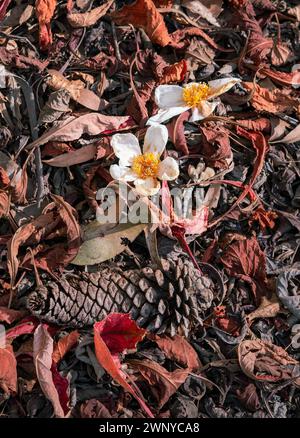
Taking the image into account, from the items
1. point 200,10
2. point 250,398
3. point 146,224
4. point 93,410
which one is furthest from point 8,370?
point 200,10

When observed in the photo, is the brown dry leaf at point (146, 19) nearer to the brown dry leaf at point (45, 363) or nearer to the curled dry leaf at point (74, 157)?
the curled dry leaf at point (74, 157)

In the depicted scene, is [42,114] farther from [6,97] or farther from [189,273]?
[189,273]

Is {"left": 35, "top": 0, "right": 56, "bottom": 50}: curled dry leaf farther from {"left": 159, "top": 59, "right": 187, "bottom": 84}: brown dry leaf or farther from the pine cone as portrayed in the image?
the pine cone

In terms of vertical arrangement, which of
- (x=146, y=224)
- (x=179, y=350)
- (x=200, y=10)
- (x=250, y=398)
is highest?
(x=200, y=10)

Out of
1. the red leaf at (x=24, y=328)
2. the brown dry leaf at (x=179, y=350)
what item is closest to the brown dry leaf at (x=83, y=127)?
the red leaf at (x=24, y=328)

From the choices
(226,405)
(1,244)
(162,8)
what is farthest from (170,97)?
(226,405)

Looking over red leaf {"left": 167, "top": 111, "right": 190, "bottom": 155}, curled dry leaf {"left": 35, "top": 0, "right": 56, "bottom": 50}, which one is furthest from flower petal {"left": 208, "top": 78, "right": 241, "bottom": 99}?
curled dry leaf {"left": 35, "top": 0, "right": 56, "bottom": 50}

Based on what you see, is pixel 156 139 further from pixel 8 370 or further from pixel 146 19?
pixel 8 370
